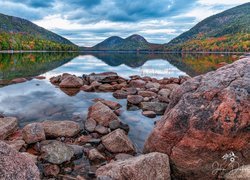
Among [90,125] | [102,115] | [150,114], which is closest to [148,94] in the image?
[150,114]

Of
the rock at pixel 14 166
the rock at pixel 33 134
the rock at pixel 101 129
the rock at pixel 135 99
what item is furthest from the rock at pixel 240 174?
the rock at pixel 135 99

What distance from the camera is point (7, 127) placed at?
46.5ft

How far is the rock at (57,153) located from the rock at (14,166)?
4896 mm

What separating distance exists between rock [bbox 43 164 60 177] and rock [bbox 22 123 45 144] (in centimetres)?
248

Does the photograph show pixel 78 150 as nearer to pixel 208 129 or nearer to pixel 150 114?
pixel 208 129

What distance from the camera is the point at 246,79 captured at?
10375 millimetres

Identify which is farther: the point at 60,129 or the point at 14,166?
the point at 60,129

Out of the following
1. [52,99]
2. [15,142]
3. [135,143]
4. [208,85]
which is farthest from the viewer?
[52,99]

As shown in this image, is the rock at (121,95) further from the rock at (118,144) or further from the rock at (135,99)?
the rock at (118,144)

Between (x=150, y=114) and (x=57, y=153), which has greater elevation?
(x=57, y=153)

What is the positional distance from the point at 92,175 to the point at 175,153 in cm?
328

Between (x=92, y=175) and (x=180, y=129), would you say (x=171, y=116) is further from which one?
(x=92, y=175)

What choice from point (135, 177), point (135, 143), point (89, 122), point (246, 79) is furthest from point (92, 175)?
point (246, 79)

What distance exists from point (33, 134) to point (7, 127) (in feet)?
7.43
